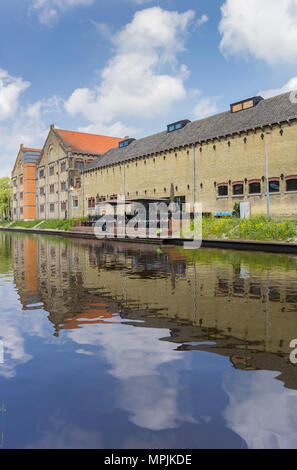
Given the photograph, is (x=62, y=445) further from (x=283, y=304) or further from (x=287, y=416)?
(x=283, y=304)

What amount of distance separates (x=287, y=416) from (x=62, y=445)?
1942 mm

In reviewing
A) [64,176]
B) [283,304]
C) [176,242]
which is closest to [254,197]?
[176,242]

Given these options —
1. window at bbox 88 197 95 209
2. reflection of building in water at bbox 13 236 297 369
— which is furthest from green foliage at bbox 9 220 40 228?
reflection of building in water at bbox 13 236 297 369

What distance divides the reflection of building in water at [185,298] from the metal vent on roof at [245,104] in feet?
81.9

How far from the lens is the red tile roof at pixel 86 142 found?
200 ft

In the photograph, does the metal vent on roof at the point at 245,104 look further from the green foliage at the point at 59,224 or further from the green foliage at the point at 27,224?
the green foliage at the point at 27,224

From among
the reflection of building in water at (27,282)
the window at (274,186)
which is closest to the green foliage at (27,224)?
the window at (274,186)

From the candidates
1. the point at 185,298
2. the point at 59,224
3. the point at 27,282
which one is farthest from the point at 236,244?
the point at 59,224

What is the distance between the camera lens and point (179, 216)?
31.4m

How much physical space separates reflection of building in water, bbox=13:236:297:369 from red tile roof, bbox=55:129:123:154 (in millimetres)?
49753

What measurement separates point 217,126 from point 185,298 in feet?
102

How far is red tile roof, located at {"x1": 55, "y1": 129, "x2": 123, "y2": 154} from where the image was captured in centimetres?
6088
